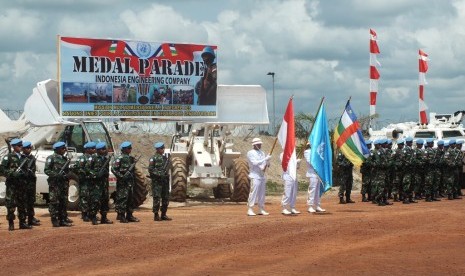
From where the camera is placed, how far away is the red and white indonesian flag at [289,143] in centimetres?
1966

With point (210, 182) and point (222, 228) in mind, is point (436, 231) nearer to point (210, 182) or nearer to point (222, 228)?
point (222, 228)

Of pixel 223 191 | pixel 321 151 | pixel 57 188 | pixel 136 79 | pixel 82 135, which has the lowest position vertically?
pixel 223 191

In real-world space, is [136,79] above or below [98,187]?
above

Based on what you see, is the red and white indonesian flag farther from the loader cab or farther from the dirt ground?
the loader cab

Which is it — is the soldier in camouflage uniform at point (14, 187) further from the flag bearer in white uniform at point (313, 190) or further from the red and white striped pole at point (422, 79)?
the red and white striped pole at point (422, 79)

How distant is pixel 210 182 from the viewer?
24422 mm

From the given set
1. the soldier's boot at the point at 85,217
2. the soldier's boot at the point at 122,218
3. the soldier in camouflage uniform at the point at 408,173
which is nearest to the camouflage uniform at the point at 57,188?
the soldier's boot at the point at 85,217

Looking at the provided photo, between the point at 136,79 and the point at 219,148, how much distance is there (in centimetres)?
364

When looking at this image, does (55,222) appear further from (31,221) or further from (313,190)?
(313,190)

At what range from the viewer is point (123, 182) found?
58.5 ft

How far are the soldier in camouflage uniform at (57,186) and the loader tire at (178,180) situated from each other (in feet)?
22.3

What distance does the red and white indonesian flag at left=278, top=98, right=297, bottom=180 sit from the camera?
19656 millimetres

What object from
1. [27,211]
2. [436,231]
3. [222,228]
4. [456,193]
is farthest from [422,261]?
[456,193]

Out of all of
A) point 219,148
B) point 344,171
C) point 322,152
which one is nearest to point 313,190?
point 322,152
